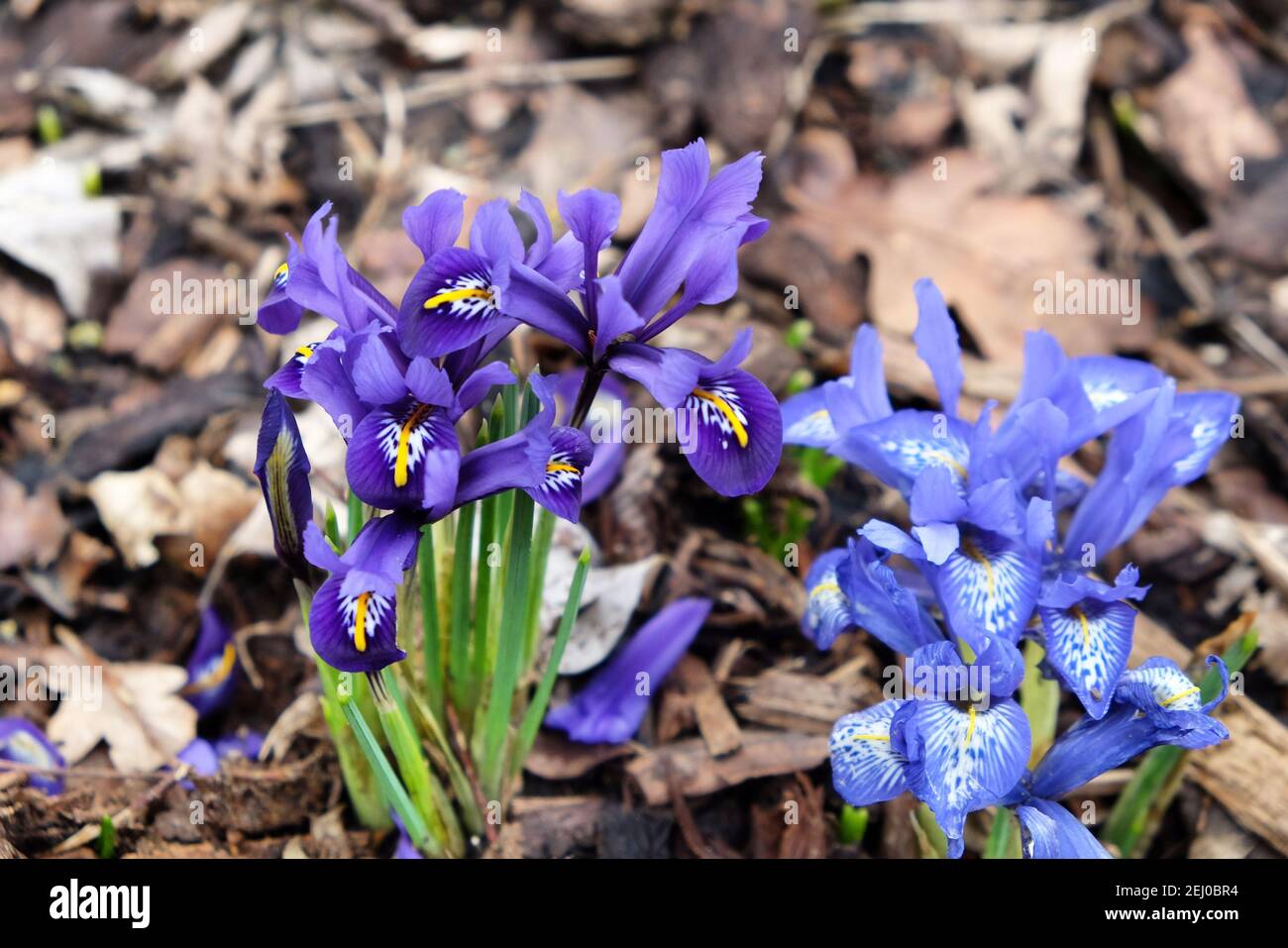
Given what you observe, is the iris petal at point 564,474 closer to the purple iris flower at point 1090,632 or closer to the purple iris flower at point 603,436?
the purple iris flower at point 603,436

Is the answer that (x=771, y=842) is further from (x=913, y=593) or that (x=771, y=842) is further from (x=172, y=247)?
(x=172, y=247)

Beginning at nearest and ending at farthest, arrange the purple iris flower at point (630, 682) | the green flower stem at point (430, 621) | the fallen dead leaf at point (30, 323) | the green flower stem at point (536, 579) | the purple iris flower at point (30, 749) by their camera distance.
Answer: the green flower stem at point (430, 621) < the green flower stem at point (536, 579) < the purple iris flower at point (30, 749) < the purple iris flower at point (630, 682) < the fallen dead leaf at point (30, 323)

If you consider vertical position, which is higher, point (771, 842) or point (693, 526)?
point (693, 526)

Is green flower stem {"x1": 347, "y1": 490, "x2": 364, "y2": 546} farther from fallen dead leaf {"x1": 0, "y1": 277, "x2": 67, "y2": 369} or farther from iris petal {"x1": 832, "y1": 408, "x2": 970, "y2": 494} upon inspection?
fallen dead leaf {"x1": 0, "y1": 277, "x2": 67, "y2": 369}

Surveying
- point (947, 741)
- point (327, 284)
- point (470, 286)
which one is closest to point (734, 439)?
point (470, 286)

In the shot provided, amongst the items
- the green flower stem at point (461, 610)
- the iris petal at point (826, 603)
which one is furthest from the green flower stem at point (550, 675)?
the iris petal at point (826, 603)

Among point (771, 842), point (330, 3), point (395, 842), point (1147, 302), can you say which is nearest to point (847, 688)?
point (771, 842)

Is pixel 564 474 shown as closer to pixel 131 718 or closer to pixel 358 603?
pixel 358 603
